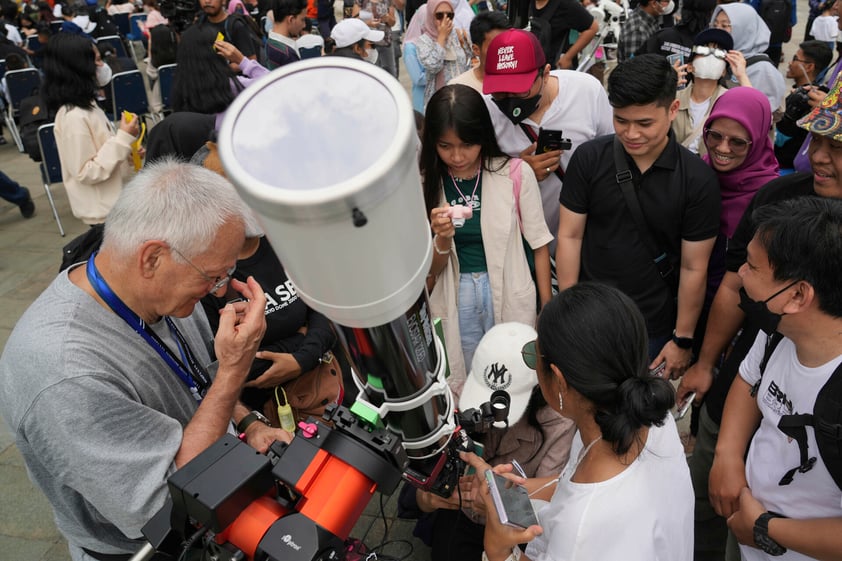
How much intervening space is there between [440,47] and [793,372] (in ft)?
14.8

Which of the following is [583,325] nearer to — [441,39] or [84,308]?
[84,308]

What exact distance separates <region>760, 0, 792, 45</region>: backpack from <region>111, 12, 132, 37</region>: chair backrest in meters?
12.4

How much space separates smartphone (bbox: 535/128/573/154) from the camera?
307 cm

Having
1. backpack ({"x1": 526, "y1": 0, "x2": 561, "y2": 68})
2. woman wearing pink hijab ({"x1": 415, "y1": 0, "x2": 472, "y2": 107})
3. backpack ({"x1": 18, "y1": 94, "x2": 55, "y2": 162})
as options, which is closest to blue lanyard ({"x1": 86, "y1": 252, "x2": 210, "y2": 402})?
woman wearing pink hijab ({"x1": 415, "y1": 0, "x2": 472, "y2": 107})

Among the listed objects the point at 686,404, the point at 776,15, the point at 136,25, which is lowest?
the point at 136,25

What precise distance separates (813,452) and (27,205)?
779cm

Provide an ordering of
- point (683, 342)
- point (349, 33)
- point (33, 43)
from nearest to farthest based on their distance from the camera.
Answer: point (683, 342), point (349, 33), point (33, 43)

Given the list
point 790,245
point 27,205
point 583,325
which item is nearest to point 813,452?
point 790,245

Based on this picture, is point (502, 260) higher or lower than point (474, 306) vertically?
higher

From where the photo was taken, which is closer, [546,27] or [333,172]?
[333,172]

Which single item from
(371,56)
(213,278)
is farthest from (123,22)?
(213,278)

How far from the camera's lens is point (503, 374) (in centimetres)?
220

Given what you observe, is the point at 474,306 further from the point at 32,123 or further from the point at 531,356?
the point at 32,123

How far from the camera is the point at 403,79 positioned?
35.4ft
